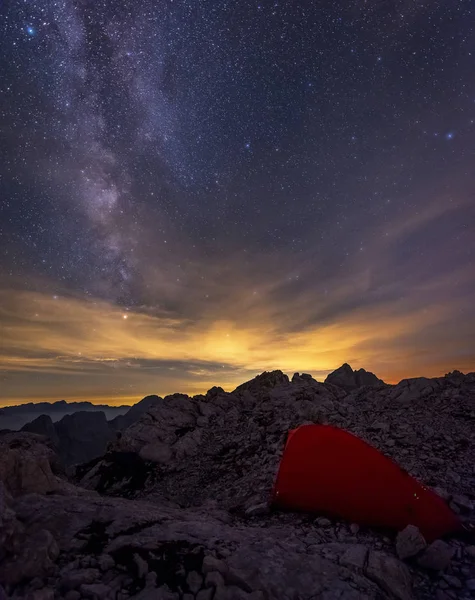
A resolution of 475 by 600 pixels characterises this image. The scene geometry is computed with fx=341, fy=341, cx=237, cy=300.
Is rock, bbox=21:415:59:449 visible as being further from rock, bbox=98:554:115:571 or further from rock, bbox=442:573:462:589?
rock, bbox=442:573:462:589

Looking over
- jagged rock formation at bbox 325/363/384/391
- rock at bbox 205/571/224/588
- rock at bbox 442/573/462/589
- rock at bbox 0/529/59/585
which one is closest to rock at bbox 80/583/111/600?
rock at bbox 0/529/59/585

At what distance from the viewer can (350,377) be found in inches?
1731

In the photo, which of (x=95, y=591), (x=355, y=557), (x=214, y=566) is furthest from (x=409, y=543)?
(x=95, y=591)

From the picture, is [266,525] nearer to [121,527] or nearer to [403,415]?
[121,527]

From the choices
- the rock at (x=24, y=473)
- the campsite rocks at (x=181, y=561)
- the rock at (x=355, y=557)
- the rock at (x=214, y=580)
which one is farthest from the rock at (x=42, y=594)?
the rock at (x=355, y=557)

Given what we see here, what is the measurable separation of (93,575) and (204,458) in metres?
8.62

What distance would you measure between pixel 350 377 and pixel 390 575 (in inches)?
1658

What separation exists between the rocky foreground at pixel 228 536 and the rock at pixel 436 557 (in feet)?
0.05

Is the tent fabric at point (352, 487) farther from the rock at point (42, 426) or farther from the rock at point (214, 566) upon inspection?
the rock at point (42, 426)

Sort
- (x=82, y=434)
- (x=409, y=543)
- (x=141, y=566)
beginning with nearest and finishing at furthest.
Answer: (x=141, y=566), (x=409, y=543), (x=82, y=434)

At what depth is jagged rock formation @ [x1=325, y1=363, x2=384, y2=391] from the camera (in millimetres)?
43125

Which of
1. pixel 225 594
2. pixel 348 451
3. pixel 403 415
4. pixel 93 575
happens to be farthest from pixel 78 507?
pixel 403 415

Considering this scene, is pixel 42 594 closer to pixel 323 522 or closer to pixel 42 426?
pixel 323 522

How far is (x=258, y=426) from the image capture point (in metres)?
12.6
